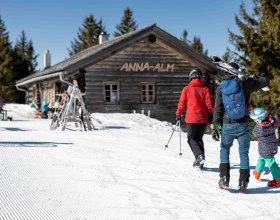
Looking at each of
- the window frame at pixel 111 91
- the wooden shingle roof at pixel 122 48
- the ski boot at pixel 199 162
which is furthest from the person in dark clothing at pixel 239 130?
the window frame at pixel 111 91

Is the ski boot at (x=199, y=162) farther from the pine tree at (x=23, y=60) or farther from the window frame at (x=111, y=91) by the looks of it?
the pine tree at (x=23, y=60)

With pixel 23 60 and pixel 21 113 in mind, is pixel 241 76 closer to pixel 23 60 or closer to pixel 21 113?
pixel 21 113

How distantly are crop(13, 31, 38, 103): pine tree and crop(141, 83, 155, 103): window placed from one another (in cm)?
2788

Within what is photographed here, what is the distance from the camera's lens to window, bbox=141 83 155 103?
20.8 meters

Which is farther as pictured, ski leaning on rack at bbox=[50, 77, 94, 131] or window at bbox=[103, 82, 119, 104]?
window at bbox=[103, 82, 119, 104]

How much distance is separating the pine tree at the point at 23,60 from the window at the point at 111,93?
90.3 ft

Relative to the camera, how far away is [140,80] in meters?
20.5

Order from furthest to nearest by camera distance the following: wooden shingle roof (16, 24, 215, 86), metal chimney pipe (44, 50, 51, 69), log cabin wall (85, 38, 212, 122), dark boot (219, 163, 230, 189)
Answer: metal chimney pipe (44, 50, 51, 69)
log cabin wall (85, 38, 212, 122)
wooden shingle roof (16, 24, 215, 86)
dark boot (219, 163, 230, 189)

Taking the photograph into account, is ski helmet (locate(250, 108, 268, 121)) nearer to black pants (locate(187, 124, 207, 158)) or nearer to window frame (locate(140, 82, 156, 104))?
black pants (locate(187, 124, 207, 158))

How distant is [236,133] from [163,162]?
88.8 inches

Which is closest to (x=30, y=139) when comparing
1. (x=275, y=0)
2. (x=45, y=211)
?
(x=45, y=211)

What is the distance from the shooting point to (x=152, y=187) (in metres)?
5.14

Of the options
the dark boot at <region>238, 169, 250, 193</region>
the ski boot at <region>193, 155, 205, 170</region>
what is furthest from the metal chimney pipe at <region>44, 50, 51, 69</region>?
the dark boot at <region>238, 169, 250, 193</region>

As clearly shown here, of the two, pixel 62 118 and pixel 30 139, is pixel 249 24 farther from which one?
pixel 30 139
